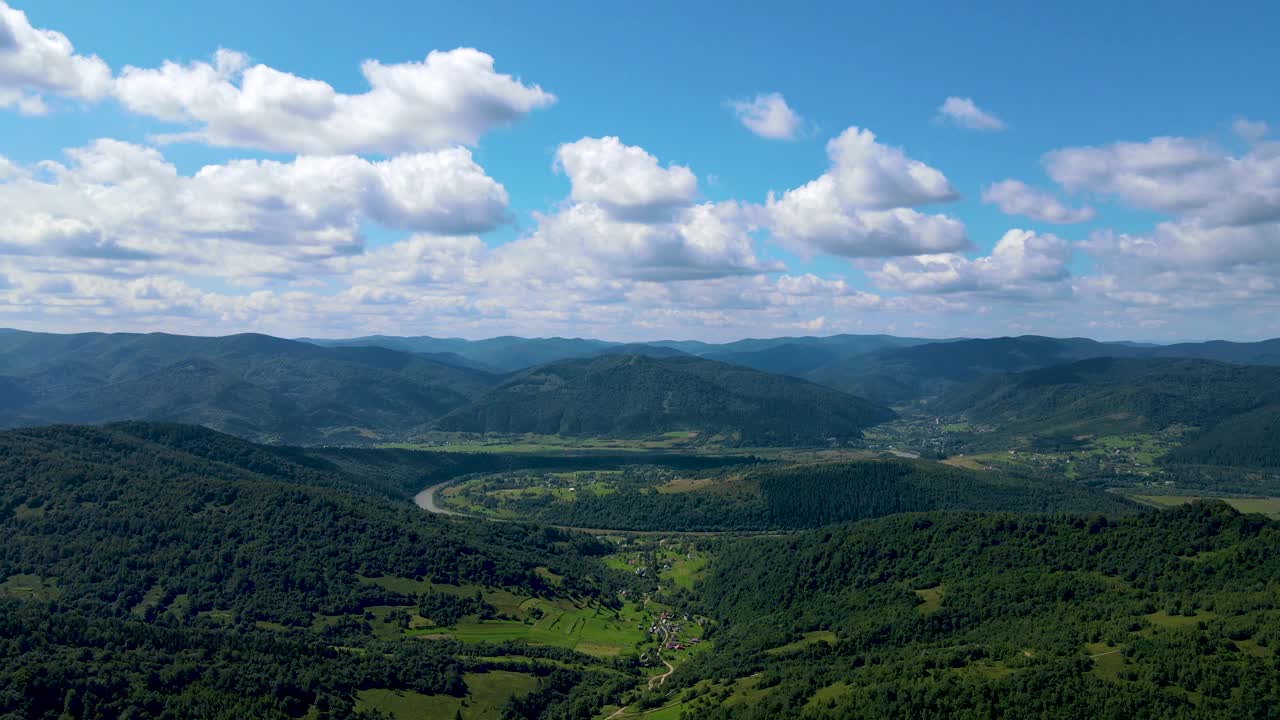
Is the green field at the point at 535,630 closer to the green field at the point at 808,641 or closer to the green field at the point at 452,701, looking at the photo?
the green field at the point at 452,701

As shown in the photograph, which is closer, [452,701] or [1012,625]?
[1012,625]

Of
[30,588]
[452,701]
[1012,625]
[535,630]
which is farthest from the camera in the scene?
[535,630]

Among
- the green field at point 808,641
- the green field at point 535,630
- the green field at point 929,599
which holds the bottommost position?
the green field at point 535,630

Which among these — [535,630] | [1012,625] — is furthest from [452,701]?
[1012,625]

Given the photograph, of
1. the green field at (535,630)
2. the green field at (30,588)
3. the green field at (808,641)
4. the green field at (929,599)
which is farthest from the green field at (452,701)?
the green field at (30,588)

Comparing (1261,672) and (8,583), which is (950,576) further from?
(8,583)

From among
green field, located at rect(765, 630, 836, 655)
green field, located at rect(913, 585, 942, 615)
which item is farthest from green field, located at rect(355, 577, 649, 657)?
green field, located at rect(913, 585, 942, 615)

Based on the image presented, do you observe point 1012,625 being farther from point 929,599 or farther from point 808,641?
point 808,641

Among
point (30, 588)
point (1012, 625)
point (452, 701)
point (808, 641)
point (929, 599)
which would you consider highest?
point (1012, 625)

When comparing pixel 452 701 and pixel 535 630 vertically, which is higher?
pixel 452 701
